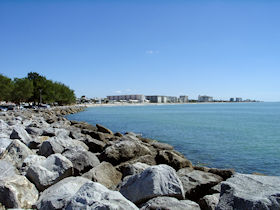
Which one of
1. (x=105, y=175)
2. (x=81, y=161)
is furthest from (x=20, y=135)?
(x=105, y=175)

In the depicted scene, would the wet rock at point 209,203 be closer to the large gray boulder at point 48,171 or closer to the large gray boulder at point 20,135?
the large gray boulder at point 48,171

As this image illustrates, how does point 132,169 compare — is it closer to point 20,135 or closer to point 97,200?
point 97,200

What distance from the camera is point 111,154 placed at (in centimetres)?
767

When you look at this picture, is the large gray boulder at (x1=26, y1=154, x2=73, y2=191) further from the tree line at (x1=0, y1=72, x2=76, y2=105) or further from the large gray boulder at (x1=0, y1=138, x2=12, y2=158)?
the tree line at (x1=0, y1=72, x2=76, y2=105)

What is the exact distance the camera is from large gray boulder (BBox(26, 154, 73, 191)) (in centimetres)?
528

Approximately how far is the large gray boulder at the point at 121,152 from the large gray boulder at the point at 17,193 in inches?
111

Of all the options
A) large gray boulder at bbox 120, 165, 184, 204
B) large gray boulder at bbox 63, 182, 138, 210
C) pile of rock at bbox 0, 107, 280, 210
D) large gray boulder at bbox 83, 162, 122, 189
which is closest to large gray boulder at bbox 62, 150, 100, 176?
pile of rock at bbox 0, 107, 280, 210

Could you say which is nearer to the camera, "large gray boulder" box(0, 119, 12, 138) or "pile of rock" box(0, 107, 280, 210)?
"pile of rock" box(0, 107, 280, 210)

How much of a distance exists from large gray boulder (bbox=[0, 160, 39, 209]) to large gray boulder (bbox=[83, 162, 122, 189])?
131cm

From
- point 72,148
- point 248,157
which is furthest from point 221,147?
point 72,148

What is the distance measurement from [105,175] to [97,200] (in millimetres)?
2669

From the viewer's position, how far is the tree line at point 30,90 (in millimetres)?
48516

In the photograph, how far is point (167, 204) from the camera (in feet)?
13.5

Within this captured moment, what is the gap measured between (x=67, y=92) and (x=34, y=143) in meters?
78.6
